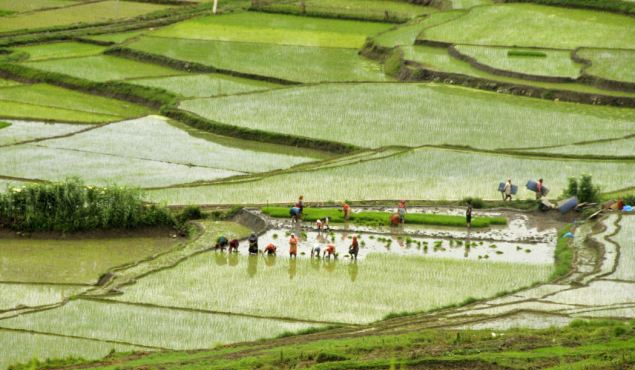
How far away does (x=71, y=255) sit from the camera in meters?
26.2

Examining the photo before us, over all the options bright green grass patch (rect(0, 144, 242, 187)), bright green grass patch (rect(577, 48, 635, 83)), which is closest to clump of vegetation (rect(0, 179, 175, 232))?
bright green grass patch (rect(0, 144, 242, 187))

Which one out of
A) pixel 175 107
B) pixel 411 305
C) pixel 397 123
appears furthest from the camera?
pixel 175 107

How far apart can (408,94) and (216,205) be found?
445 inches

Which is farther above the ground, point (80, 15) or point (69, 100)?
point (80, 15)

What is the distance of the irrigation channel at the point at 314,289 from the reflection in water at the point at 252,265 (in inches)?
1.3

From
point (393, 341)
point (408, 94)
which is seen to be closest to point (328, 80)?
point (408, 94)

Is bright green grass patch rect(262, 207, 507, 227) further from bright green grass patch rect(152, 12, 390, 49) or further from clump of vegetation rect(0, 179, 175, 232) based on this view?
bright green grass patch rect(152, 12, 390, 49)

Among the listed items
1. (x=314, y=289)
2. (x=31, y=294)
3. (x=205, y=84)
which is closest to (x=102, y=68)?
(x=205, y=84)

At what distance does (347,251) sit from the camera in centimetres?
2600

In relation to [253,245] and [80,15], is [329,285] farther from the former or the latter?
[80,15]

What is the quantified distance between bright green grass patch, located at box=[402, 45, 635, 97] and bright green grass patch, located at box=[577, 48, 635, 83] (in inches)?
28.6

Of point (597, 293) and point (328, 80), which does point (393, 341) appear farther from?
point (328, 80)

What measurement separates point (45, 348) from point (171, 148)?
46.4ft

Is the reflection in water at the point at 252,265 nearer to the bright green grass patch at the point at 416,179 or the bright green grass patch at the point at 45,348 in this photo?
the bright green grass patch at the point at 416,179
